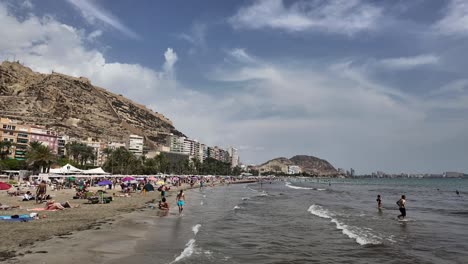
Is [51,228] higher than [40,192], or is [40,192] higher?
[40,192]

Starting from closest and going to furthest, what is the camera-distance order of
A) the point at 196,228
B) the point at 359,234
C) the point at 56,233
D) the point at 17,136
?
the point at 56,233 → the point at 359,234 → the point at 196,228 → the point at 17,136

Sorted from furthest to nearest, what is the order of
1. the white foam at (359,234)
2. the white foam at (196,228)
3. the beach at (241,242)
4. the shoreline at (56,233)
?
the white foam at (196,228) → the white foam at (359,234) → the beach at (241,242) → the shoreline at (56,233)

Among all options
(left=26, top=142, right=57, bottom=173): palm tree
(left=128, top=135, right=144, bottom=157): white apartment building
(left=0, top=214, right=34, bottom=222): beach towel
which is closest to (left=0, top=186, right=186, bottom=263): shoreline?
(left=0, top=214, right=34, bottom=222): beach towel

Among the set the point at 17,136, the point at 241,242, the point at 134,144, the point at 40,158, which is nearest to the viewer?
the point at 241,242

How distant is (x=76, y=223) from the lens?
18.6m

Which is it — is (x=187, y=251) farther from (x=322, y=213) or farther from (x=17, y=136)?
(x=17, y=136)

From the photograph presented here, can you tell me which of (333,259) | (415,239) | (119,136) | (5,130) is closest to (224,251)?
(333,259)

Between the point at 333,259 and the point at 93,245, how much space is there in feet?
28.6

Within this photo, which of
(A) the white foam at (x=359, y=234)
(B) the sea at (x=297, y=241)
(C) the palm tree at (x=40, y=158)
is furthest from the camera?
(C) the palm tree at (x=40, y=158)

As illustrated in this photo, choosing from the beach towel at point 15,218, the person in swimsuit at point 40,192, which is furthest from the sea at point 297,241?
the person in swimsuit at point 40,192

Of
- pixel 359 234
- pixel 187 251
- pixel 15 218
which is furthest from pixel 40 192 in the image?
pixel 359 234

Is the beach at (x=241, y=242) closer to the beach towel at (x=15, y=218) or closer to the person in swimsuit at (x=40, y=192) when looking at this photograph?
the beach towel at (x=15, y=218)

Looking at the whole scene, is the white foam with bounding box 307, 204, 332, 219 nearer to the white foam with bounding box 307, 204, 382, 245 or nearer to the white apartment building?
the white foam with bounding box 307, 204, 382, 245

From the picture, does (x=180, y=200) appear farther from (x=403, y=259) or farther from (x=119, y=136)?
(x=119, y=136)
